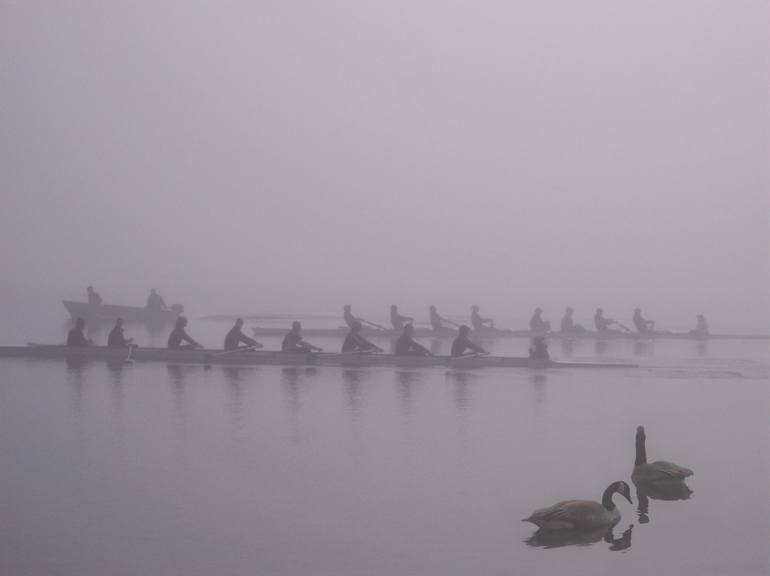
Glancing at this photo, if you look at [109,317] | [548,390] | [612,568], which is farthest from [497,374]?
[109,317]

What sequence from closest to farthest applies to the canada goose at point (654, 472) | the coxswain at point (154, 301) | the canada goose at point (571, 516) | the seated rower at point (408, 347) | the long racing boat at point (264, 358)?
the canada goose at point (571, 516) < the canada goose at point (654, 472) < the long racing boat at point (264, 358) < the seated rower at point (408, 347) < the coxswain at point (154, 301)

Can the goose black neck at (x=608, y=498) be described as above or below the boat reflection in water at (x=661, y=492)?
above

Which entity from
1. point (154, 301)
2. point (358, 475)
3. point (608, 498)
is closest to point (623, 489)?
point (608, 498)

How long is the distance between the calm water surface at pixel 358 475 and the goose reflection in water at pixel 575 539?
3cm

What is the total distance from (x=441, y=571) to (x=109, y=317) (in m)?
36.9

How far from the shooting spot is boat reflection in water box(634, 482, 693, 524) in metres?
8.91

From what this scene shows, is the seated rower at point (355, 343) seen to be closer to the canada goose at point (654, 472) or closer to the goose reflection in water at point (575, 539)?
the canada goose at point (654, 472)

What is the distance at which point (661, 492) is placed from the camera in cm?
909

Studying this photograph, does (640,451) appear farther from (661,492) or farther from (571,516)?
(571,516)

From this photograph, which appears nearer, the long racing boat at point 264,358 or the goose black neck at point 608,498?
the goose black neck at point 608,498

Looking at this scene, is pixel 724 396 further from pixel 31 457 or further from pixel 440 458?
pixel 31 457

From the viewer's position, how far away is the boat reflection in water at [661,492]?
351 inches

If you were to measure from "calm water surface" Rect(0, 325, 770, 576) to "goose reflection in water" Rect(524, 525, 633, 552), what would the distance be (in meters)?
0.03

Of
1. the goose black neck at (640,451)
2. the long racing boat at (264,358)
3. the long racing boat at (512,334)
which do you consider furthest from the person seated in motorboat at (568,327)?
the goose black neck at (640,451)
